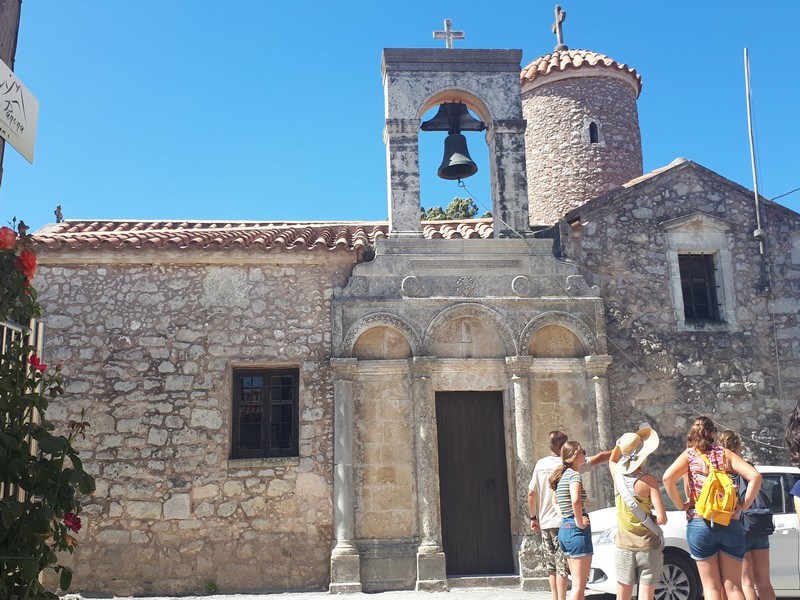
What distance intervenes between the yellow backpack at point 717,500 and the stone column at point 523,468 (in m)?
3.64

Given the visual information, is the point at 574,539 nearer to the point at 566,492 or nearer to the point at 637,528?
the point at 566,492

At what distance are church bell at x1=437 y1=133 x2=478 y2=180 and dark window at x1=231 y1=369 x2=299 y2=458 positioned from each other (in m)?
3.33

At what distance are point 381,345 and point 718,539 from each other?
16.1 ft

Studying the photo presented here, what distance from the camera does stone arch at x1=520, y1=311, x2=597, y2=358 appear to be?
9461 millimetres

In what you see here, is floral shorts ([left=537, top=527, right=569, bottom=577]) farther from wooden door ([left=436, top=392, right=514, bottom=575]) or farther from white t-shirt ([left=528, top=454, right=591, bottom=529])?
wooden door ([left=436, top=392, right=514, bottom=575])

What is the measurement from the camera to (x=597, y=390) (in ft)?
30.8

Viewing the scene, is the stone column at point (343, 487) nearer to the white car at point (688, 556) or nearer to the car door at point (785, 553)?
the white car at point (688, 556)

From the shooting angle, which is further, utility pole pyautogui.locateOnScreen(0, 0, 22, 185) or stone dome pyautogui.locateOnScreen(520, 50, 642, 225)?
A: stone dome pyautogui.locateOnScreen(520, 50, 642, 225)

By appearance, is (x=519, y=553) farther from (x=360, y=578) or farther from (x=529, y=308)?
(x=529, y=308)

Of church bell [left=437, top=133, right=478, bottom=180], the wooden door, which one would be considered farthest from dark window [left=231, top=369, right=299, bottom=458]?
church bell [left=437, top=133, right=478, bottom=180]

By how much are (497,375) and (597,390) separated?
4.20 feet

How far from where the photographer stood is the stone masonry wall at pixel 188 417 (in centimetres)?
870

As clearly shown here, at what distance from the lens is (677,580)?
7.29 metres

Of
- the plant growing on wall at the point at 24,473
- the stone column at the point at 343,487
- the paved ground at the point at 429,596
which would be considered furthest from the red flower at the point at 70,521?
the stone column at the point at 343,487
